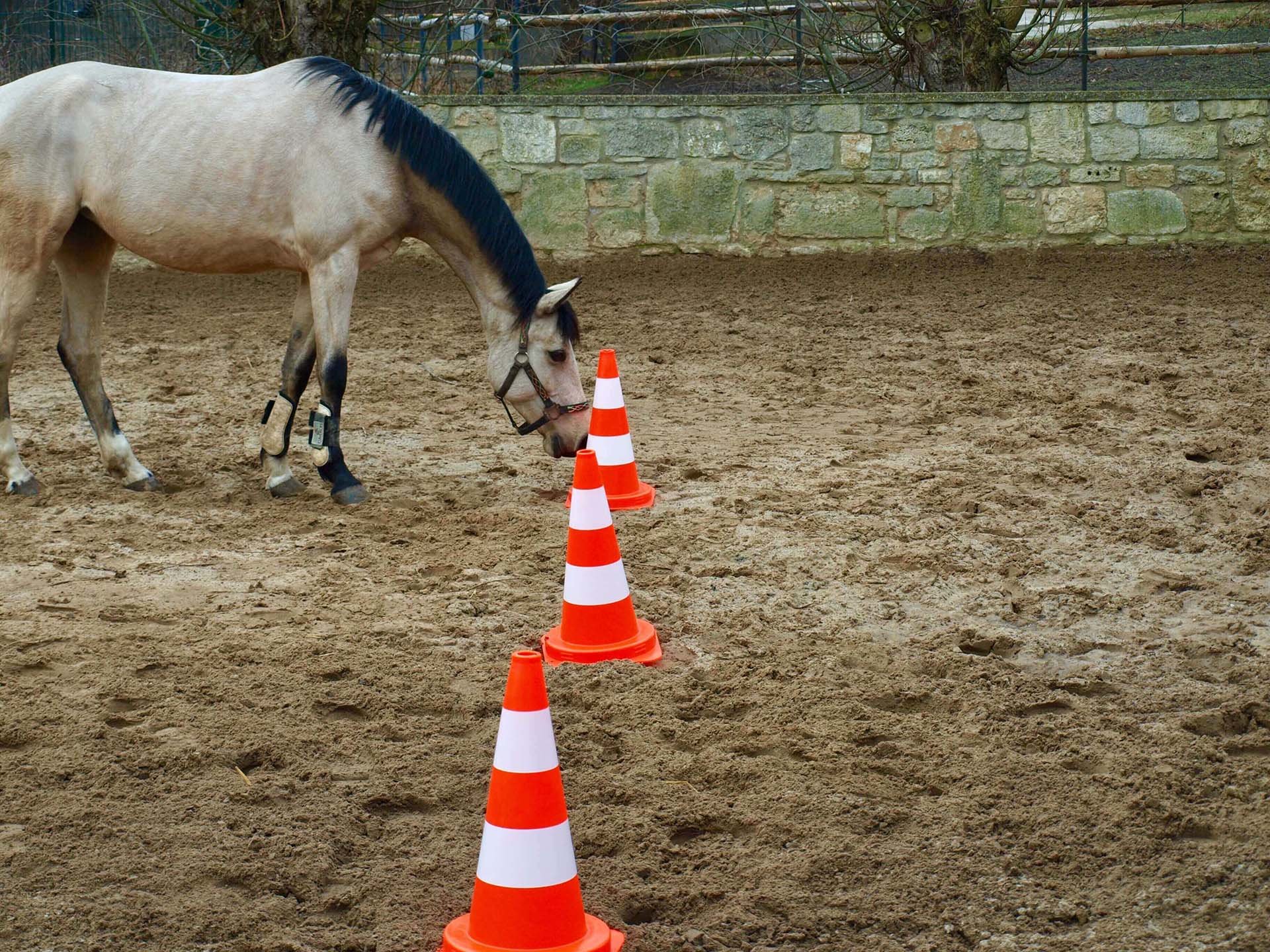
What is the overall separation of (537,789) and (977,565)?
8.15 feet

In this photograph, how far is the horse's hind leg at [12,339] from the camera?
17.0ft

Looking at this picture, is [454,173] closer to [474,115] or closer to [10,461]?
[10,461]

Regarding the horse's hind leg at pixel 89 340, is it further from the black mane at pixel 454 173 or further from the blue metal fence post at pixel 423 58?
the blue metal fence post at pixel 423 58

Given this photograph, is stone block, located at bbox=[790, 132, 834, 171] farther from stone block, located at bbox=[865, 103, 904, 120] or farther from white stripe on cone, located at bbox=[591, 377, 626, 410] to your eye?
white stripe on cone, located at bbox=[591, 377, 626, 410]

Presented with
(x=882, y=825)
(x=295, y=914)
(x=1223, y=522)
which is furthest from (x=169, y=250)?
(x=1223, y=522)

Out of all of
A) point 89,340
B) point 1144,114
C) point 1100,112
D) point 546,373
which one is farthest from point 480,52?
point 546,373

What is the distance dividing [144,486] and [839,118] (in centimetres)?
630

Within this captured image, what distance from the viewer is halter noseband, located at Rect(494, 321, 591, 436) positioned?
5168mm

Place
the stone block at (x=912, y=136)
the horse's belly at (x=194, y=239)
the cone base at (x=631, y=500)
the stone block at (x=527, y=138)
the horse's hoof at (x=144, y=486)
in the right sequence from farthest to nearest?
the stone block at (x=527, y=138) < the stone block at (x=912, y=136) < the horse's hoof at (x=144, y=486) < the horse's belly at (x=194, y=239) < the cone base at (x=631, y=500)

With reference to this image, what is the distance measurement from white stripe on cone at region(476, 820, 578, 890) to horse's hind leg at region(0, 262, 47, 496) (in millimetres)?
3765

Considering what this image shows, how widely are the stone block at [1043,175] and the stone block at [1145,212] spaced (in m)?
0.40

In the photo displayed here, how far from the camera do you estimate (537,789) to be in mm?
2236

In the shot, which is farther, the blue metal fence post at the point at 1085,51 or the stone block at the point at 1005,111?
the blue metal fence post at the point at 1085,51

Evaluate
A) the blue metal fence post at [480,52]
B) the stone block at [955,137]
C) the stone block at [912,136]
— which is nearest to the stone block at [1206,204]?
the stone block at [955,137]
